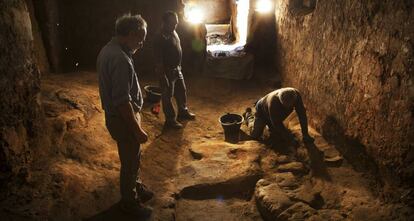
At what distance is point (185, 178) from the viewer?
455 centimetres

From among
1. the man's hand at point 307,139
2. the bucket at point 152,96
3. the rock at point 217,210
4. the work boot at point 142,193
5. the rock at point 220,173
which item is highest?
the bucket at point 152,96

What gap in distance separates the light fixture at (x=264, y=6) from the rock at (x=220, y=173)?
14.0 ft

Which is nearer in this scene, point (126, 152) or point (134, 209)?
point (126, 152)

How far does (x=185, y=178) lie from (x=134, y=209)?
109 cm

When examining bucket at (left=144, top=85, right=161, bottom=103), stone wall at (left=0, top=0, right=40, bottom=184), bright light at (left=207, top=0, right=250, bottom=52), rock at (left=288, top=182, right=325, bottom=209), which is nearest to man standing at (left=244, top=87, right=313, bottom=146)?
rock at (left=288, top=182, right=325, bottom=209)

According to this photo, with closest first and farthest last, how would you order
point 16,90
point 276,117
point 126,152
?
point 126,152
point 16,90
point 276,117

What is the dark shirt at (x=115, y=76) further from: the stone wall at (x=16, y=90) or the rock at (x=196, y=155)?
the rock at (x=196, y=155)

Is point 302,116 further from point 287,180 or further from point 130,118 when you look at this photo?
point 130,118

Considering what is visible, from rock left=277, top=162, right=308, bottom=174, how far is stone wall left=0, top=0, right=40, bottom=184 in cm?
307

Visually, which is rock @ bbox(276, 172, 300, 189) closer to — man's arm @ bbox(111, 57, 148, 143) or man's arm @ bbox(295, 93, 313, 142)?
man's arm @ bbox(295, 93, 313, 142)

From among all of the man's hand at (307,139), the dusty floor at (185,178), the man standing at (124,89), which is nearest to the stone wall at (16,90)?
the dusty floor at (185,178)

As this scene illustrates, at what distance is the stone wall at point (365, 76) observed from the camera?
3.45 metres

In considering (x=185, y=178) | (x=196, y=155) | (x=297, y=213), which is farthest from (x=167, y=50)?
(x=297, y=213)

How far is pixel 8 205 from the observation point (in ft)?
10.8
